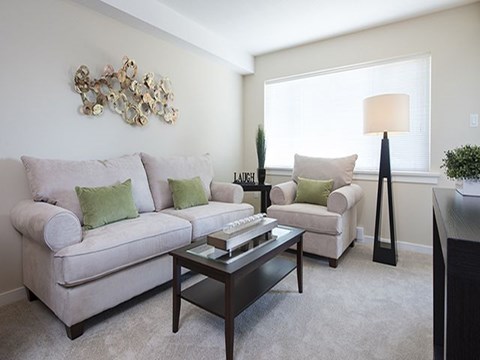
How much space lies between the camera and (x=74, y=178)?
2012 mm

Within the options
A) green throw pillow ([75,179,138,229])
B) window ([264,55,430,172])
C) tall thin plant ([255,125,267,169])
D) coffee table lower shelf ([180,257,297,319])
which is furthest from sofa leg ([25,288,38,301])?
window ([264,55,430,172])

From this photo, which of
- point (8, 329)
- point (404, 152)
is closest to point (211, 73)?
point (404, 152)

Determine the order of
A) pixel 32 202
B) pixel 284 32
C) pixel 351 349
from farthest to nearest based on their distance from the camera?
1. pixel 284 32
2. pixel 32 202
3. pixel 351 349

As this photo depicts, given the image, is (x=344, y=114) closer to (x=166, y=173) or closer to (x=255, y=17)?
(x=255, y=17)

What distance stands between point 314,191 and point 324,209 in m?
0.28

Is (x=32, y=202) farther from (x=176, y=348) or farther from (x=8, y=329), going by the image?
(x=176, y=348)

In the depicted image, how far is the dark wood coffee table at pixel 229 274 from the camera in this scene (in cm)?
131

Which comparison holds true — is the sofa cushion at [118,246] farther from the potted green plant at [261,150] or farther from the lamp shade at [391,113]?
the lamp shade at [391,113]

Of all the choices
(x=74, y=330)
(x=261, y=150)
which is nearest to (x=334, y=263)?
(x=261, y=150)

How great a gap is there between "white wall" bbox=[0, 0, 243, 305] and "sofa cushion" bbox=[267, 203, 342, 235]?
143 cm

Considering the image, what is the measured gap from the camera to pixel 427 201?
2820mm

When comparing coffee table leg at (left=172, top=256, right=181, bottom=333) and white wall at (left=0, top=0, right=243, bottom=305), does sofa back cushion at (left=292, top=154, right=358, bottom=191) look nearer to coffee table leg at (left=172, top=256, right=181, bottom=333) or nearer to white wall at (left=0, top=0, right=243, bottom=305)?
white wall at (left=0, top=0, right=243, bottom=305)

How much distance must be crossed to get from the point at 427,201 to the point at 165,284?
2.68 metres

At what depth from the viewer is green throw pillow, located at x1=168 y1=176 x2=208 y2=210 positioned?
251 cm
